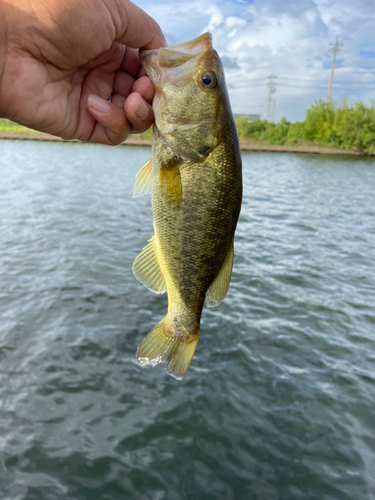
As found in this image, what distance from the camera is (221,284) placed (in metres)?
2.55

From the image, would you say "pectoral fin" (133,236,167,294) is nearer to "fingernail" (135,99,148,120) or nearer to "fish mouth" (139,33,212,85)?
"fingernail" (135,99,148,120)

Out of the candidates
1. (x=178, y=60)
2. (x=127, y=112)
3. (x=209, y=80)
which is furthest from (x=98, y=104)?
(x=209, y=80)

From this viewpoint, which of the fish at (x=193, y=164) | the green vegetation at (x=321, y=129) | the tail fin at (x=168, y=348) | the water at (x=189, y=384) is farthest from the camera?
the green vegetation at (x=321, y=129)

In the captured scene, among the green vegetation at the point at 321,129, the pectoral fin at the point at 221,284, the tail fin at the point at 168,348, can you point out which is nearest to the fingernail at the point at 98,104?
the pectoral fin at the point at 221,284

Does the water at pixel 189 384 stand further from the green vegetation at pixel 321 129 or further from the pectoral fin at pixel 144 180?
the green vegetation at pixel 321 129

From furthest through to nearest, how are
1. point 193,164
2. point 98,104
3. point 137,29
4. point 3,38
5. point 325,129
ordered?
point 325,129, point 98,104, point 137,29, point 3,38, point 193,164

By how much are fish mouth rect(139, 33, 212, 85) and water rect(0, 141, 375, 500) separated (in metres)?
4.45

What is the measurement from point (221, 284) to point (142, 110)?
1.27m

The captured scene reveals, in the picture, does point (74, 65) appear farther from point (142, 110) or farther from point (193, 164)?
point (193, 164)

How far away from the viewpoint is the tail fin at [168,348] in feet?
8.61

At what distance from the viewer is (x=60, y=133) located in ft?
9.66

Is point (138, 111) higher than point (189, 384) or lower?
higher

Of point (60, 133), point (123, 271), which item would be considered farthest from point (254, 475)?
point (123, 271)

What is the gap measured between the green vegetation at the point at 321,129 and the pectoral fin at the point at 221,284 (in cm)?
5959
